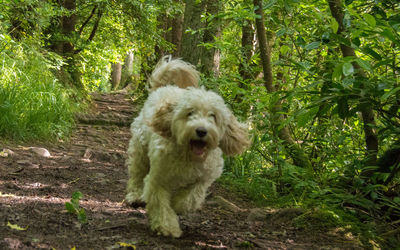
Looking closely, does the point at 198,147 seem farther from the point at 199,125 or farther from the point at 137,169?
the point at 137,169

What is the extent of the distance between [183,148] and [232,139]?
68 cm

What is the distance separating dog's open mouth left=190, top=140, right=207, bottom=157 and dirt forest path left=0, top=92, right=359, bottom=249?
2.46ft

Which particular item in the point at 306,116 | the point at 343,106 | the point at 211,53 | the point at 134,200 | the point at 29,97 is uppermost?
the point at 211,53

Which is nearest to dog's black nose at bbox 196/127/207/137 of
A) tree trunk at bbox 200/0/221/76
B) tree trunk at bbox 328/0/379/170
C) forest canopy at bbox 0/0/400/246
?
forest canopy at bbox 0/0/400/246

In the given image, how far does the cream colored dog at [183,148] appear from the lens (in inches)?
146

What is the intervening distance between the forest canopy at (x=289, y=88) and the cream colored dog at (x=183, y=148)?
0.59 metres

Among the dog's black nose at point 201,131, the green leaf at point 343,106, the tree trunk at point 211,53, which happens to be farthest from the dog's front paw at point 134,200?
the tree trunk at point 211,53

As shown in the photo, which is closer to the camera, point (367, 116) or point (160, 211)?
point (160, 211)

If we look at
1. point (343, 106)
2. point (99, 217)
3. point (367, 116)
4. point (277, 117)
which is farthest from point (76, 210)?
point (367, 116)

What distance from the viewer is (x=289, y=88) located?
7.52m

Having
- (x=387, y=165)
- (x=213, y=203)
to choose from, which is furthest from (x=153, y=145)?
(x=387, y=165)

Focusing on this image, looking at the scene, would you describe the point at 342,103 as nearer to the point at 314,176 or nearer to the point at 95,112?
the point at 314,176

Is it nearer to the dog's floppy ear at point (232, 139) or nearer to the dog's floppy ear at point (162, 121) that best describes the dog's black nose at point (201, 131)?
the dog's floppy ear at point (162, 121)

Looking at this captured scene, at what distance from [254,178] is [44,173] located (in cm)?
281
